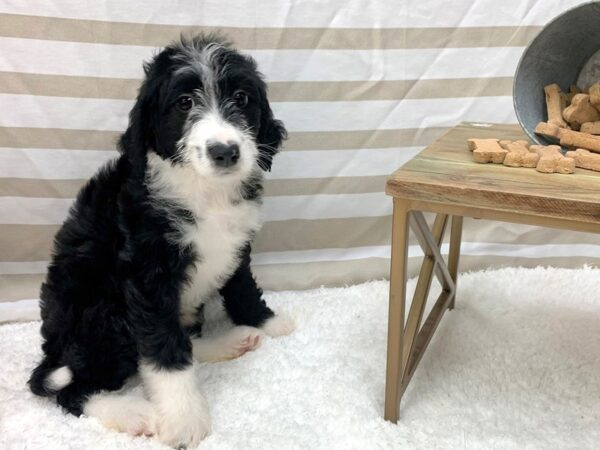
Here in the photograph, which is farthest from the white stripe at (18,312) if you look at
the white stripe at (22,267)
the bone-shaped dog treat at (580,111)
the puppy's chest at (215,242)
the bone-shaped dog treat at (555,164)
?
the bone-shaped dog treat at (580,111)

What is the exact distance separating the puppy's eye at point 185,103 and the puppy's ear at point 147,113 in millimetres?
51

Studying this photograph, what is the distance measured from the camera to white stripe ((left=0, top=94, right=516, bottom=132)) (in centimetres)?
156

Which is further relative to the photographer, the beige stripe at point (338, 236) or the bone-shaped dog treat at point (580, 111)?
the beige stripe at point (338, 236)

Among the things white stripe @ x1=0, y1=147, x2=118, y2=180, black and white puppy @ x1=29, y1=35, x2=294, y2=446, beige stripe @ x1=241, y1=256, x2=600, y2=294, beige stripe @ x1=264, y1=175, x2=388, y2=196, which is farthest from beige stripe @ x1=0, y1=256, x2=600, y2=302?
white stripe @ x1=0, y1=147, x2=118, y2=180

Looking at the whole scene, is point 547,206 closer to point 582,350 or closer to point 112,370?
point 582,350

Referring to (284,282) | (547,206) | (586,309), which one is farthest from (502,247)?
(547,206)

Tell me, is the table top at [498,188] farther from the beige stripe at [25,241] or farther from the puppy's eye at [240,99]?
the beige stripe at [25,241]

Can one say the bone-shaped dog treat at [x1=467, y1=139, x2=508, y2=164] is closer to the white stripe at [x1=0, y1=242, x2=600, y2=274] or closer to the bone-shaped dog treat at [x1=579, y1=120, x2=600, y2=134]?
the bone-shaped dog treat at [x1=579, y1=120, x2=600, y2=134]

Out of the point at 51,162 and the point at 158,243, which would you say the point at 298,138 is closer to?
the point at 158,243

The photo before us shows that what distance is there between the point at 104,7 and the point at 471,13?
1.11 m

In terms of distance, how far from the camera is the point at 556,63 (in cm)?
132

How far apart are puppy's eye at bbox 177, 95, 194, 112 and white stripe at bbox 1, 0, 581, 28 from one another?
1.60 feet

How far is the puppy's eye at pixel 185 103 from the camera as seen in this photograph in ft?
3.80

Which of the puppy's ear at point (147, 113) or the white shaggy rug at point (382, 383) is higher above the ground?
the puppy's ear at point (147, 113)
